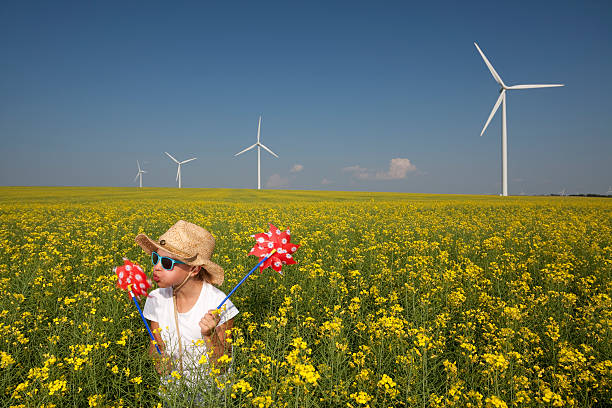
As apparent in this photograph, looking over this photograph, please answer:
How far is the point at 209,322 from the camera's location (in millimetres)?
2564

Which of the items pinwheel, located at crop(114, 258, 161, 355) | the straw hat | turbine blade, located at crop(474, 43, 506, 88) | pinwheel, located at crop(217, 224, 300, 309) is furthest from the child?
turbine blade, located at crop(474, 43, 506, 88)

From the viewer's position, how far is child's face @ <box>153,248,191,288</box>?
8.84 ft

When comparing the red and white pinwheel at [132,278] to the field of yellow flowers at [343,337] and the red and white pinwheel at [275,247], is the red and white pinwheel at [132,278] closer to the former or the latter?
the field of yellow flowers at [343,337]

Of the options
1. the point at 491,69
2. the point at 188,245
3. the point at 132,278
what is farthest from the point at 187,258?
the point at 491,69

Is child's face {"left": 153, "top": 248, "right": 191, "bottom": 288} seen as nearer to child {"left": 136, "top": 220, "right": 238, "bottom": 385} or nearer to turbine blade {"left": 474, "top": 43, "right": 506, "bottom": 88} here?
child {"left": 136, "top": 220, "right": 238, "bottom": 385}

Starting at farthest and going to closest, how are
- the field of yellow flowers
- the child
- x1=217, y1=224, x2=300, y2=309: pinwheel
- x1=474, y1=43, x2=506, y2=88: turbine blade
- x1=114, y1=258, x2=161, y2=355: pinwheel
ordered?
1. x1=474, y1=43, x2=506, y2=88: turbine blade
2. x1=217, y1=224, x2=300, y2=309: pinwheel
3. x1=114, y1=258, x2=161, y2=355: pinwheel
4. the child
5. the field of yellow flowers

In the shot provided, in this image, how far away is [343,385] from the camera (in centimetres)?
257

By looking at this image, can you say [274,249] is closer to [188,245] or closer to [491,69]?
[188,245]

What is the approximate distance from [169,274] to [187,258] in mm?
209

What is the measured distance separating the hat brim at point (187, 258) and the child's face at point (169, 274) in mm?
94

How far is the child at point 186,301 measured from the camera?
2.65 m

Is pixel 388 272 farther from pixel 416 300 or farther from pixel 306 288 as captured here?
pixel 306 288

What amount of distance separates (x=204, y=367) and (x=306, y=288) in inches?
108

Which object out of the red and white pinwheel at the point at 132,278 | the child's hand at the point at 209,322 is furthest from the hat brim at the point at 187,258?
the child's hand at the point at 209,322
